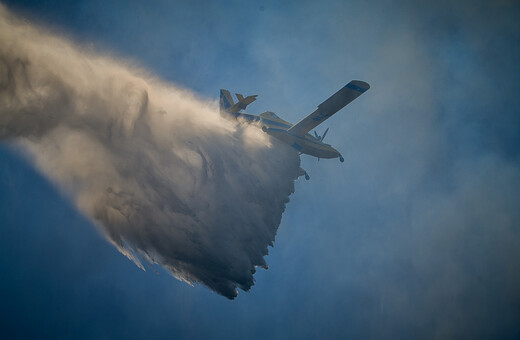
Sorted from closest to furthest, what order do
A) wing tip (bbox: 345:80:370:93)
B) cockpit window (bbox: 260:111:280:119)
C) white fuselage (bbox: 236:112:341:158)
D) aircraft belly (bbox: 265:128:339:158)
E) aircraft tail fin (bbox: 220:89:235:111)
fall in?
wing tip (bbox: 345:80:370:93) → white fuselage (bbox: 236:112:341:158) → aircraft belly (bbox: 265:128:339:158) → cockpit window (bbox: 260:111:280:119) → aircraft tail fin (bbox: 220:89:235:111)

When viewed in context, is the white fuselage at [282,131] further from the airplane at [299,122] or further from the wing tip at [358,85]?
the wing tip at [358,85]

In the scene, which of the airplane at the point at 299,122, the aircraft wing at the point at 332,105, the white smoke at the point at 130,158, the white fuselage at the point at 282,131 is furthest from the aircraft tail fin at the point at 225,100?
the white smoke at the point at 130,158

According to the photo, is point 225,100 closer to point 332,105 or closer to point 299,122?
point 299,122

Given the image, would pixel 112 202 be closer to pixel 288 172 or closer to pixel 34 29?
pixel 34 29

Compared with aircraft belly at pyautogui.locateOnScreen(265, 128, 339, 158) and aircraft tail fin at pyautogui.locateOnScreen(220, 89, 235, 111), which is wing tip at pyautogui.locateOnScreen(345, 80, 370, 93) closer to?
aircraft belly at pyautogui.locateOnScreen(265, 128, 339, 158)

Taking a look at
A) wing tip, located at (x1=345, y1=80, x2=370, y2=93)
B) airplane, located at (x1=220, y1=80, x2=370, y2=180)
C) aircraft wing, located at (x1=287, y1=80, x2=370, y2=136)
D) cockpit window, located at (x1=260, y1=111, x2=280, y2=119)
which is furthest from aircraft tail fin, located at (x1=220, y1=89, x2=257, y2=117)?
wing tip, located at (x1=345, y1=80, x2=370, y2=93)

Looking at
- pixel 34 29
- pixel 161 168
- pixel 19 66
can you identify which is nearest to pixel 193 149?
pixel 161 168

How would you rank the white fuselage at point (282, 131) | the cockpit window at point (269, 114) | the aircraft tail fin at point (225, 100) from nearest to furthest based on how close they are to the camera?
the white fuselage at point (282, 131) < the cockpit window at point (269, 114) < the aircraft tail fin at point (225, 100)

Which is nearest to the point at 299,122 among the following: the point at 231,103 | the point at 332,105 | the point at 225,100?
the point at 332,105
